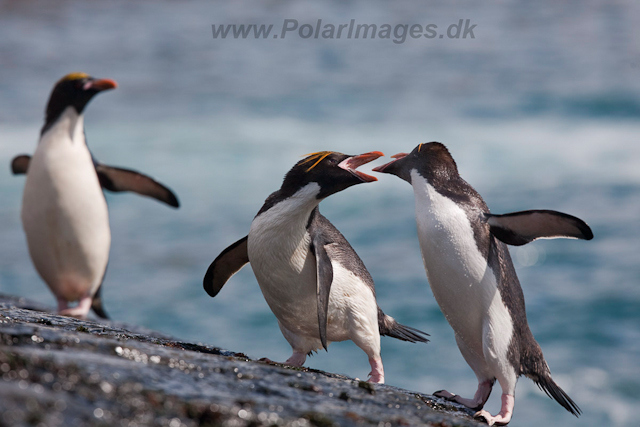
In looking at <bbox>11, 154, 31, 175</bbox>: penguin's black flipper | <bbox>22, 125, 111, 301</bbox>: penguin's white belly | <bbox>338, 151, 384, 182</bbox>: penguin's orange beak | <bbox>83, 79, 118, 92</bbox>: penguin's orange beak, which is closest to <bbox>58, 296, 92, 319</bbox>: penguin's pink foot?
<bbox>22, 125, 111, 301</bbox>: penguin's white belly

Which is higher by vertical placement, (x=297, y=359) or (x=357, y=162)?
(x=357, y=162)

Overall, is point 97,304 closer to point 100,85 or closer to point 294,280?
point 100,85

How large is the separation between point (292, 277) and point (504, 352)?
109 centimetres

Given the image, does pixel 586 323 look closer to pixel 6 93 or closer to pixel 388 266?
pixel 388 266

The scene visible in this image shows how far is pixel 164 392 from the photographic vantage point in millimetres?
2227

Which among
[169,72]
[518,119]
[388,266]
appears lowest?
[388,266]

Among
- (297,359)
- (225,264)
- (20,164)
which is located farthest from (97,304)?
(297,359)

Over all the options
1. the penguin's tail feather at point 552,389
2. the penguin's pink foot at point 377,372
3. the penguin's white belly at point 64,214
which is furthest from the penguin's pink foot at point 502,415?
the penguin's white belly at point 64,214

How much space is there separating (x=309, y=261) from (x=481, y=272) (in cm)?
85

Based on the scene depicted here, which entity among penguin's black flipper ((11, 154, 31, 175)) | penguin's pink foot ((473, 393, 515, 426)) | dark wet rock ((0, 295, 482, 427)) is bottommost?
dark wet rock ((0, 295, 482, 427))

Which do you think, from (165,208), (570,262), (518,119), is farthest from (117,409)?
(518,119)

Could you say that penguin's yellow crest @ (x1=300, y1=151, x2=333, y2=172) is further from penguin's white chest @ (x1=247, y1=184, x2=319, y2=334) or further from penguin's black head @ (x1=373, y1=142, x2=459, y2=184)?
penguin's black head @ (x1=373, y1=142, x2=459, y2=184)

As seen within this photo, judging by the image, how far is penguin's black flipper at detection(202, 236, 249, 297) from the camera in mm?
4246

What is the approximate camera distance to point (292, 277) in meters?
3.71
